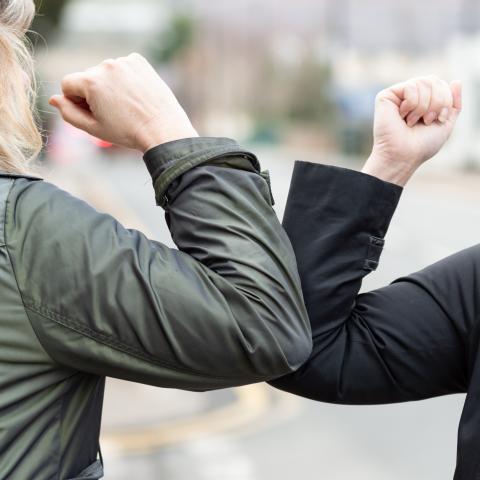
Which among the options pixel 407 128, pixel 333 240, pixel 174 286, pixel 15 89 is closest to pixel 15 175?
pixel 15 89

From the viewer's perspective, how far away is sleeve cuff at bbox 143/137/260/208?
4.79ft

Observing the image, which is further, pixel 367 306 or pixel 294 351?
pixel 367 306

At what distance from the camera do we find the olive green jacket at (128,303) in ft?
4.46

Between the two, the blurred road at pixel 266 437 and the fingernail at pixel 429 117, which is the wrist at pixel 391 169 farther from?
the blurred road at pixel 266 437

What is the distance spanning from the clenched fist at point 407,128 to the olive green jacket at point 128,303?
0.47 m

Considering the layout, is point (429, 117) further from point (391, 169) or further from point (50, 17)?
point (50, 17)

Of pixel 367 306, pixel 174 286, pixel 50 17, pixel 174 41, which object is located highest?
pixel 174 286

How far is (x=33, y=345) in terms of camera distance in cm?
138

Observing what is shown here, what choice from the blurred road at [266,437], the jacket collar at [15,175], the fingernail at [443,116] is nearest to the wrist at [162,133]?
the jacket collar at [15,175]

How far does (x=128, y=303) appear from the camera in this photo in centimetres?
136

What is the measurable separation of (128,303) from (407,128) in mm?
730

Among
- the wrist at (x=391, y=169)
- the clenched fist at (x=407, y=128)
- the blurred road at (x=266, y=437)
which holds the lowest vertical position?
the blurred road at (x=266, y=437)

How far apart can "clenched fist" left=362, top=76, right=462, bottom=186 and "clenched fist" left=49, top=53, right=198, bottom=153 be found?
1.56 ft

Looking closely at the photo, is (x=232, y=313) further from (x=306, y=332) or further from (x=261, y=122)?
Answer: (x=261, y=122)
